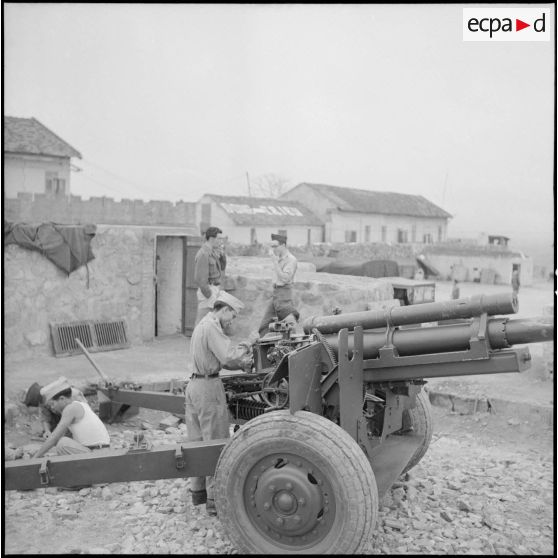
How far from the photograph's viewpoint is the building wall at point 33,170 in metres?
24.8

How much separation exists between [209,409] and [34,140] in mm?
24413

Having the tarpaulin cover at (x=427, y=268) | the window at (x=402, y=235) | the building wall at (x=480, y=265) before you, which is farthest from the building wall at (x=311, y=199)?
the tarpaulin cover at (x=427, y=268)

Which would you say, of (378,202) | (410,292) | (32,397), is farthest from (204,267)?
(378,202)

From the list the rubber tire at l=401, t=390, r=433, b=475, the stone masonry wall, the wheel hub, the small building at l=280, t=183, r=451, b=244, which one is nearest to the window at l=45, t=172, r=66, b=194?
the stone masonry wall

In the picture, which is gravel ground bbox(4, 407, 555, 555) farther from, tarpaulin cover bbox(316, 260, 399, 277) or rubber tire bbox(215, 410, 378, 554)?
tarpaulin cover bbox(316, 260, 399, 277)

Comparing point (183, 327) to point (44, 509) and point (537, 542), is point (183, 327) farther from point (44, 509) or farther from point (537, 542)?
point (537, 542)

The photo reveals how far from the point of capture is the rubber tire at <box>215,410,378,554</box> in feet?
11.4

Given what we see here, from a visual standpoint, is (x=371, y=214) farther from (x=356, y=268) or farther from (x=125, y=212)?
(x=125, y=212)

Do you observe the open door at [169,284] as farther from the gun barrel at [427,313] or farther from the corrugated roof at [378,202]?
the corrugated roof at [378,202]

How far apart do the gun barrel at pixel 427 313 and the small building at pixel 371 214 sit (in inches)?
1567

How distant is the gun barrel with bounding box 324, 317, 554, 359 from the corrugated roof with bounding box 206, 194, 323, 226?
3256cm

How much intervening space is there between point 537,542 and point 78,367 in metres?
6.09

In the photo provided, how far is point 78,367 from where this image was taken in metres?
8.46

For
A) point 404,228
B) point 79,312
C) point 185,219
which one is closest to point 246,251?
point 185,219
